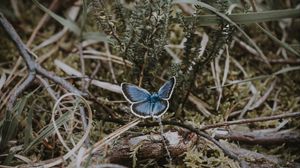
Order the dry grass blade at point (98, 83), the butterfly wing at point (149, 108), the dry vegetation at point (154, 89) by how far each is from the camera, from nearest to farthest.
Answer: the butterfly wing at point (149, 108), the dry vegetation at point (154, 89), the dry grass blade at point (98, 83)

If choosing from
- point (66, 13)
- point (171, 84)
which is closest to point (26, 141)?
point (171, 84)

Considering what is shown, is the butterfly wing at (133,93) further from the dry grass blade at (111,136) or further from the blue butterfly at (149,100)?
the dry grass blade at (111,136)

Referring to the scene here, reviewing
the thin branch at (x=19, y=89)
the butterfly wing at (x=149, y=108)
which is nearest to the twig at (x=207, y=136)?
the butterfly wing at (x=149, y=108)

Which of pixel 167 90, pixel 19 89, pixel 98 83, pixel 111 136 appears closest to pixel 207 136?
pixel 167 90

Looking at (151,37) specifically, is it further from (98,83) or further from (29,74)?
(29,74)

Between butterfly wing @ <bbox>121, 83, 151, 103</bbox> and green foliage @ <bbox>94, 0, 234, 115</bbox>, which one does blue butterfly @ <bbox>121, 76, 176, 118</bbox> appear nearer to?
butterfly wing @ <bbox>121, 83, 151, 103</bbox>

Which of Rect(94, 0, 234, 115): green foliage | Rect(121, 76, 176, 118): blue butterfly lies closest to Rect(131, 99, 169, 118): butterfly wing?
Rect(121, 76, 176, 118): blue butterfly

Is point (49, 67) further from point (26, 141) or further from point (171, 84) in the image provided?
point (171, 84)
